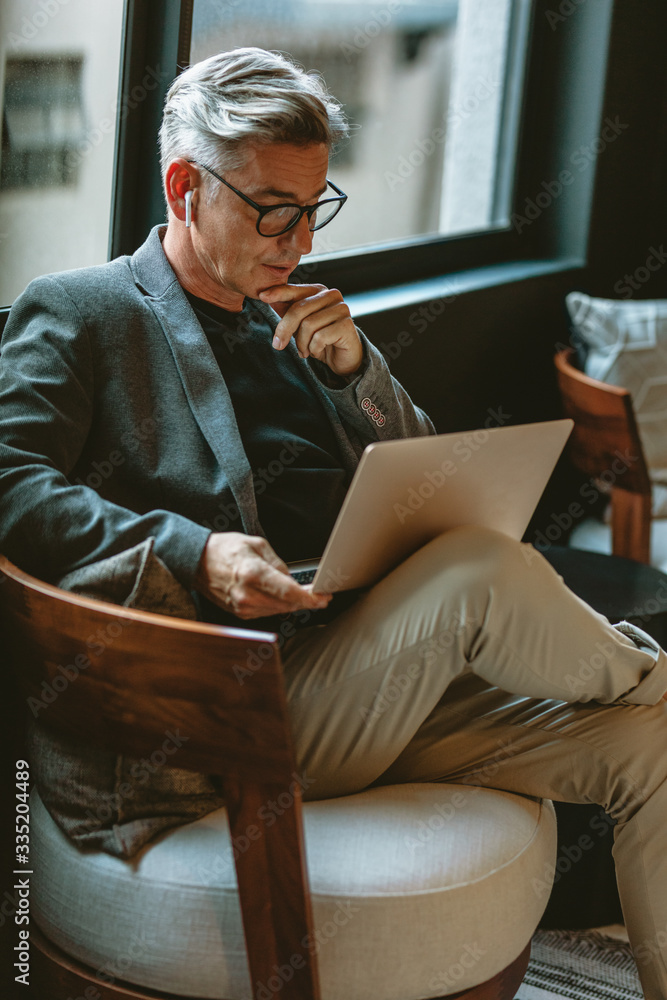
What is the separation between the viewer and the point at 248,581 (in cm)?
108

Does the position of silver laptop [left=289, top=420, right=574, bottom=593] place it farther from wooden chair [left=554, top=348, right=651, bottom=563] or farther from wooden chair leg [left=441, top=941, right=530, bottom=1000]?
wooden chair [left=554, top=348, right=651, bottom=563]

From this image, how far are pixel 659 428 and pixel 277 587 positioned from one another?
5.91ft

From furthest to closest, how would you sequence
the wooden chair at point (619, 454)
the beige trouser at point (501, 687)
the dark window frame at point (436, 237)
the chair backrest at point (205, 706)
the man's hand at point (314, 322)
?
1. the wooden chair at point (619, 454)
2. the dark window frame at point (436, 237)
3. the man's hand at point (314, 322)
4. the beige trouser at point (501, 687)
5. the chair backrest at point (205, 706)

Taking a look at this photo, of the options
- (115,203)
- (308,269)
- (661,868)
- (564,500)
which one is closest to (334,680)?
(661,868)

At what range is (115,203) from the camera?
178 cm

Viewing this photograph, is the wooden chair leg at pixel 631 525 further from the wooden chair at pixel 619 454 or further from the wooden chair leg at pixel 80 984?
the wooden chair leg at pixel 80 984

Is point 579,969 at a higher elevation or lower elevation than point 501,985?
lower

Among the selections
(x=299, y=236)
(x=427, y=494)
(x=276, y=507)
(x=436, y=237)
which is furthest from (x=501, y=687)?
(x=436, y=237)

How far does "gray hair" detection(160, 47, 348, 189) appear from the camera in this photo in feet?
4.33

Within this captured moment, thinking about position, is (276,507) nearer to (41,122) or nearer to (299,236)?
(299,236)

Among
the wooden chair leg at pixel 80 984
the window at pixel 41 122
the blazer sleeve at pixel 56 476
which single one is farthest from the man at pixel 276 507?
the window at pixel 41 122

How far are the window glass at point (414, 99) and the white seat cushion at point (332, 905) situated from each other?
5.08 ft

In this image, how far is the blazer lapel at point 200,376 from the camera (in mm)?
1304

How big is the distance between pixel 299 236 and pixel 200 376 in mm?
247
